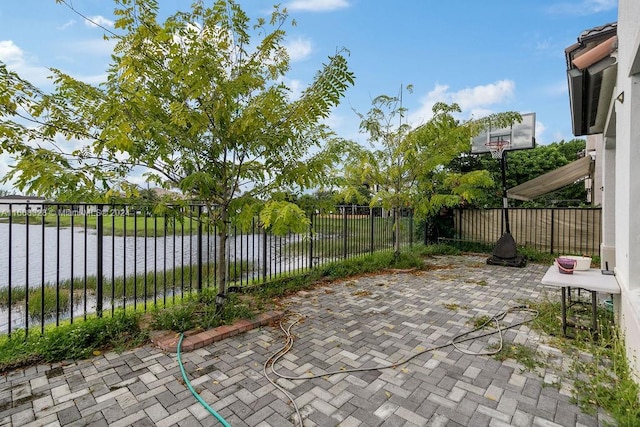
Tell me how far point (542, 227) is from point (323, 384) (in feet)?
28.4

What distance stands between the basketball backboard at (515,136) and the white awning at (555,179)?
145cm

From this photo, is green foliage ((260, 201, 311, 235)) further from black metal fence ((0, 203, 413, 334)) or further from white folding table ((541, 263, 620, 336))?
white folding table ((541, 263, 620, 336))

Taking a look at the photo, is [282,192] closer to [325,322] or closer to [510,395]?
[325,322]

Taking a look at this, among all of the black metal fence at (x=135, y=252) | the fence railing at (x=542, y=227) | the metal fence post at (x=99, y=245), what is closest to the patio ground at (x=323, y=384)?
the metal fence post at (x=99, y=245)

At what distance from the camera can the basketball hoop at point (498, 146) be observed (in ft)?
26.1

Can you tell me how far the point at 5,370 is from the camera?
235 centimetres

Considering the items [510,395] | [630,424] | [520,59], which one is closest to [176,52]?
[510,395]

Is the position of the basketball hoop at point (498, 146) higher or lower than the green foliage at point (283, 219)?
higher

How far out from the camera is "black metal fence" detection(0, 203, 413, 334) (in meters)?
3.04

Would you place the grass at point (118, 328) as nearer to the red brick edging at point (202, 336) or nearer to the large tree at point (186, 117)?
the red brick edging at point (202, 336)

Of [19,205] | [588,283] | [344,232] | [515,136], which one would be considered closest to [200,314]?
[19,205]

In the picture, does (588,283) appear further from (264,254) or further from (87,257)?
(87,257)

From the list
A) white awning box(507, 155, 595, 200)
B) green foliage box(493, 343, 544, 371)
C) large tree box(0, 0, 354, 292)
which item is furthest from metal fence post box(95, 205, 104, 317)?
white awning box(507, 155, 595, 200)

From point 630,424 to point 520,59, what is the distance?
30.9 feet
